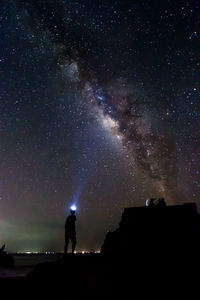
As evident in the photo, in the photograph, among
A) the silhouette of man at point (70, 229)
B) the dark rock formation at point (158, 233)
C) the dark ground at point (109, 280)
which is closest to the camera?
the dark ground at point (109, 280)

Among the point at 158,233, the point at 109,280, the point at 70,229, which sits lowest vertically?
the point at 109,280

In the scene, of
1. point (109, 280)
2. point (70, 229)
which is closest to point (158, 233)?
point (109, 280)

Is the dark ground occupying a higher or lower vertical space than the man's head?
lower

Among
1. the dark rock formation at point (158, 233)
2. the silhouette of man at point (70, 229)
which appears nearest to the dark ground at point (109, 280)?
the dark rock formation at point (158, 233)

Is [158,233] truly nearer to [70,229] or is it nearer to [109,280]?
[109,280]

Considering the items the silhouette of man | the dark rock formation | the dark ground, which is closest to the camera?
the dark ground

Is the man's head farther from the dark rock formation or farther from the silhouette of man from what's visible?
the dark rock formation

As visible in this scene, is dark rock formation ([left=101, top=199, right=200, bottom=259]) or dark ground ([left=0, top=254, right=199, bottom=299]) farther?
dark rock formation ([left=101, top=199, right=200, bottom=259])

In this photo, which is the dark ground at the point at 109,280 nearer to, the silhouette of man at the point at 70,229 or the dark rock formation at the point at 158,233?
the dark rock formation at the point at 158,233

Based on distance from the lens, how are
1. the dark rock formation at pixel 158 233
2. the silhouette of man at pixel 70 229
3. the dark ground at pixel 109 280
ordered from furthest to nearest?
the silhouette of man at pixel 70 229 < the dark rock formation at pixel 158 233 < the dark ground at pixel 109 280

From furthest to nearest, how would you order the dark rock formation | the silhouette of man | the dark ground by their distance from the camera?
the silhouette of man → the dark rock formation → the dark ground

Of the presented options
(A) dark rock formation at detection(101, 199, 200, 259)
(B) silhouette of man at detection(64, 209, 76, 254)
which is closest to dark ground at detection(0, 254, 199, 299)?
(A) dark rock formation at detection(101, 199, 200, 259)

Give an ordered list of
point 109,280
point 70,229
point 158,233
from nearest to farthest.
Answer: point 109,280 < point 158,233 < point 70,229

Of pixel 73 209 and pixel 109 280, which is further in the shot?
pixel 73 209
